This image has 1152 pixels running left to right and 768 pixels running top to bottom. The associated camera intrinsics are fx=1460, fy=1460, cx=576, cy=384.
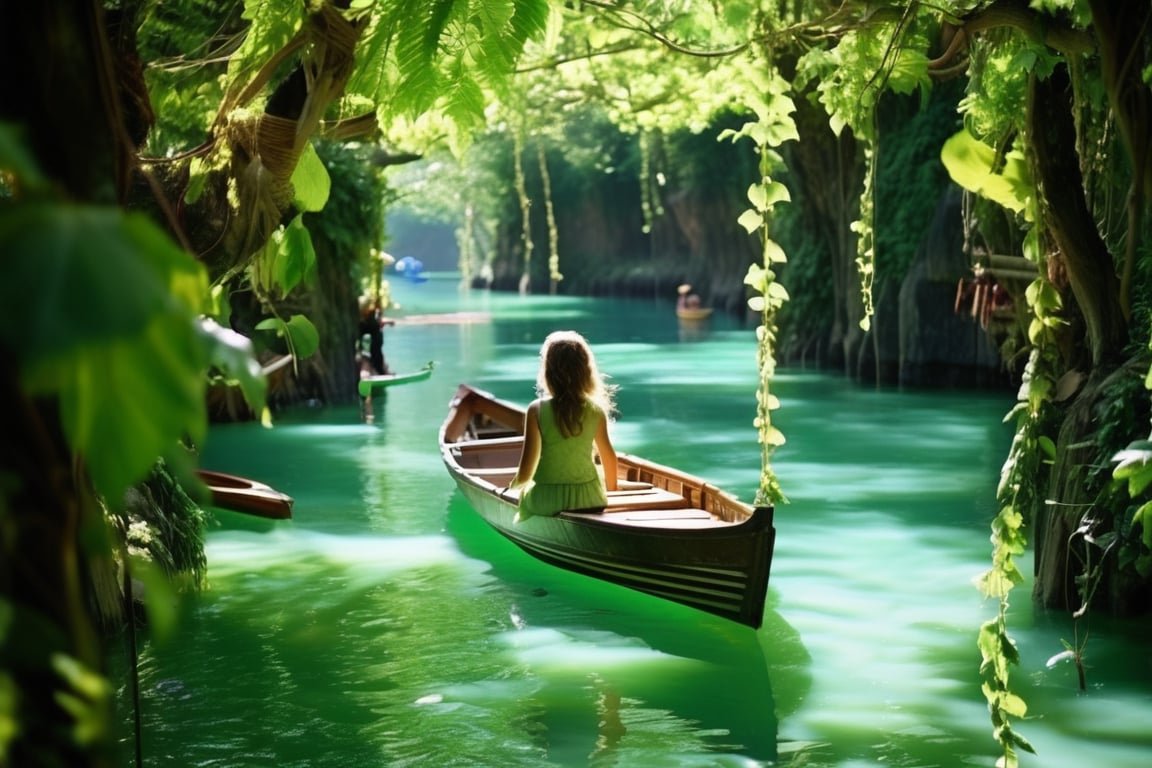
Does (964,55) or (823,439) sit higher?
(964,55)

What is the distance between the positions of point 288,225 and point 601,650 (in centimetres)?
416

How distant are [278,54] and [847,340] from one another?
20.0 m

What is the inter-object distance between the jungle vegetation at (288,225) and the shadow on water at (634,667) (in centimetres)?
109

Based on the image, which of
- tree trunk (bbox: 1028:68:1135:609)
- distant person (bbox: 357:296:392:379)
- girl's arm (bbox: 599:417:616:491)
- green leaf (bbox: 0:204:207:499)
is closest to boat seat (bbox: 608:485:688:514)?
girl's arm (bbox: 599:417:616:491)

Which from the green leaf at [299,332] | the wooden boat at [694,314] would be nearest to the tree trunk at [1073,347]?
the green leaf at [299,332]

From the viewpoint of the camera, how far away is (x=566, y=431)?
8703mm

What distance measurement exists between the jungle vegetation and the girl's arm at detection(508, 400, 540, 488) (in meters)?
2.06

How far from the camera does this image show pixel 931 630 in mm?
8133

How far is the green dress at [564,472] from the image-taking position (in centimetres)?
873

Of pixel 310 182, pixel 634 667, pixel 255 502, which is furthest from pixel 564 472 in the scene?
pixel 310 182

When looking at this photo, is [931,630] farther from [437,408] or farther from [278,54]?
[437,408]

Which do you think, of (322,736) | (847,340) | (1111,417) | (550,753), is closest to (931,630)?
(1111,417)

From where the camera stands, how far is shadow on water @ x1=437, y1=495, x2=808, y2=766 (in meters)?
6.49

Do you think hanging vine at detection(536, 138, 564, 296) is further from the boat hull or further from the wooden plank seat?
the wooden plank seat
